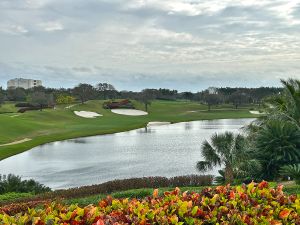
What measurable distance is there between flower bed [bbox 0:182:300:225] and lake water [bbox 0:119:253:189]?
27.7 meters

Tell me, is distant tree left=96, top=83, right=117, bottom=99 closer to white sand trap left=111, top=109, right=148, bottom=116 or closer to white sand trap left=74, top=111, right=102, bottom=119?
white sand trap left=111, top=109, right=148, bottom=116

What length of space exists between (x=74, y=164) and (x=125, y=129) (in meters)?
44.4

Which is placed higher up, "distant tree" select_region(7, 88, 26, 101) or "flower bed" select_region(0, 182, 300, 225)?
"distant tree" select_region(7, 88, 26, 101)

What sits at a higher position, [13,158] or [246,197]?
[246,197]

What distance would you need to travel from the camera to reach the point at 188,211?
20.1 ft

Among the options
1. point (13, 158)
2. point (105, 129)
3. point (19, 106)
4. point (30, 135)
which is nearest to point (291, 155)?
point (13, 158)

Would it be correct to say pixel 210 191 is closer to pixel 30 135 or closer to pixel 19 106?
pixel 30 135

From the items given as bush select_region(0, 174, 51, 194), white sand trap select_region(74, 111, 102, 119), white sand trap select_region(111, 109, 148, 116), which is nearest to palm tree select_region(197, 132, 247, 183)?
bush select_region(0, 174, 51, 194)

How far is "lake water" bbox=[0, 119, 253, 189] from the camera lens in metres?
37.0

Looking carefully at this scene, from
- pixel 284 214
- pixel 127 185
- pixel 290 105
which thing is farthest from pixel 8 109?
pixel 284 214

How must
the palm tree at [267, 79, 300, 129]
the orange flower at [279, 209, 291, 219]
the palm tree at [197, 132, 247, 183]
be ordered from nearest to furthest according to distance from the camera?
the orange flower at [279, 209, 291, 219] < the palm tree at [197, 132, 247, 183] < the palm tree at [267, 79, 300, 129]

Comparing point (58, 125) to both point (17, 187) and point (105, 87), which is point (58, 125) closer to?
point (17, 187)

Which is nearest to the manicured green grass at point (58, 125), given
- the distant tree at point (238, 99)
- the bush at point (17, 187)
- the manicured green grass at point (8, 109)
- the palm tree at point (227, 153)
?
the manicured green grass at point (8, 109)

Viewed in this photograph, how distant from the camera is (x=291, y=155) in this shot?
23344 millimetres
